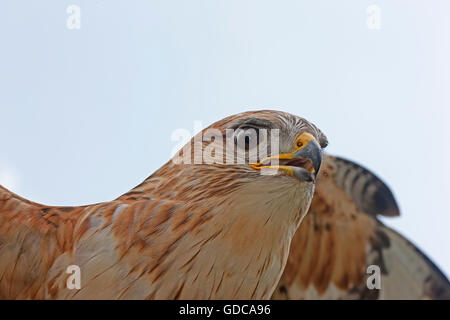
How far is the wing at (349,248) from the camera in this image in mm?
3709

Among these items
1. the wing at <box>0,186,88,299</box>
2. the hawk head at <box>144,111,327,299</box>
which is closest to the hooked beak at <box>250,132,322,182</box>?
the hawk head at <box>144,111,327,299</box>

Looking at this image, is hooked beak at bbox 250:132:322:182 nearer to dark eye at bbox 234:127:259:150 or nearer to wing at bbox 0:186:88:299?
dark eye at bbox 234:127:259:150

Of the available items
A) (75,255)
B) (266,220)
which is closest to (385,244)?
(266,220)

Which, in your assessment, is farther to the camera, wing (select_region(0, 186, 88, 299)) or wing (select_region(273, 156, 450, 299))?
wing (select_region(273, 156, 450, 299))

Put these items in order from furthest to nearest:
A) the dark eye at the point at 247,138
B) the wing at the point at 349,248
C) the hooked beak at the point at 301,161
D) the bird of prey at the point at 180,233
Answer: the wing at the point at 349,248
the dark eye at the point at 247,138
the hooked beak at the point at 301,161
the bird of prey at the point at 180,233

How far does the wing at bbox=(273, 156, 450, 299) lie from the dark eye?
1.24m

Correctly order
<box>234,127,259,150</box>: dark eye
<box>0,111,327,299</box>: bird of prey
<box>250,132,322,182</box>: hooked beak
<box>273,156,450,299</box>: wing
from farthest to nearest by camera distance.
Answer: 1. <box>273,156,450,299</box>: wing
2. <box>234,127,259,150</box>: dark eye
3. <box>250,132,322,182</box>: hooked beak
4. <box>0,111,327,299</box>: bird of prey

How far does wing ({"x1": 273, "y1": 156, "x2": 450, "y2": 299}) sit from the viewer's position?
146 inches

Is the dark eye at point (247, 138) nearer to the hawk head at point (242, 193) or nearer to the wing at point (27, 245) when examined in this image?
the hawk head at point (242, 193)

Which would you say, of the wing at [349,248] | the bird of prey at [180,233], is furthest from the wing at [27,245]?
the wing at [349,248]

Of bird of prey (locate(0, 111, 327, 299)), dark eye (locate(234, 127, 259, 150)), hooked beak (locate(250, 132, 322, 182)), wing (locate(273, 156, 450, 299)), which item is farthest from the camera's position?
wing (locate(273, 156, 450, 299))

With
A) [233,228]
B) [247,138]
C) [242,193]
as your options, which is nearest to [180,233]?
[233,228]
